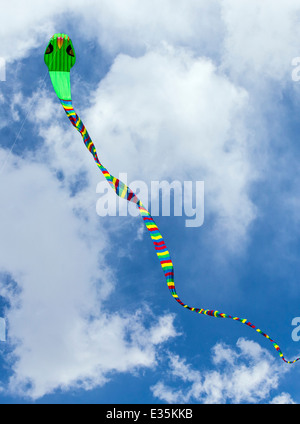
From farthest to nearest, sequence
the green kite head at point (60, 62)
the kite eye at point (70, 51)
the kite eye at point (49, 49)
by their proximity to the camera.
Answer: the kite eye at point (70, 51) < the kite eye at point (49, 49) < the green kite head at point (60, 62)

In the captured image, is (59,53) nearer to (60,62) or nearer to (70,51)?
(60,62)

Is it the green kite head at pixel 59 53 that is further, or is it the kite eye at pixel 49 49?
the kite eye at pixel 49 49

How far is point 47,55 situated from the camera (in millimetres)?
23609

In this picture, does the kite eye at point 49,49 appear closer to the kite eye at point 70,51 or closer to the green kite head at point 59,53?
the green kite head at point 59,53

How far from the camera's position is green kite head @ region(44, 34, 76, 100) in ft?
76.4

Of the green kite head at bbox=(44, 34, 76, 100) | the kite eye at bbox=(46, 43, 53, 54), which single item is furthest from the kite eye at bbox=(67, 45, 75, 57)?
the kite eye at bbox=(46, 43, 53, 54)

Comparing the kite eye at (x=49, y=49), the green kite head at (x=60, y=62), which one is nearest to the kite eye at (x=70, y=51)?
the green kite head at (x=60, y=62)

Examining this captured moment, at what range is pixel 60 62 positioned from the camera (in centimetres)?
2362

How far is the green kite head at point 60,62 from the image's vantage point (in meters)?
23.3

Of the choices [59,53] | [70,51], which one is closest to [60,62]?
[59,53]
